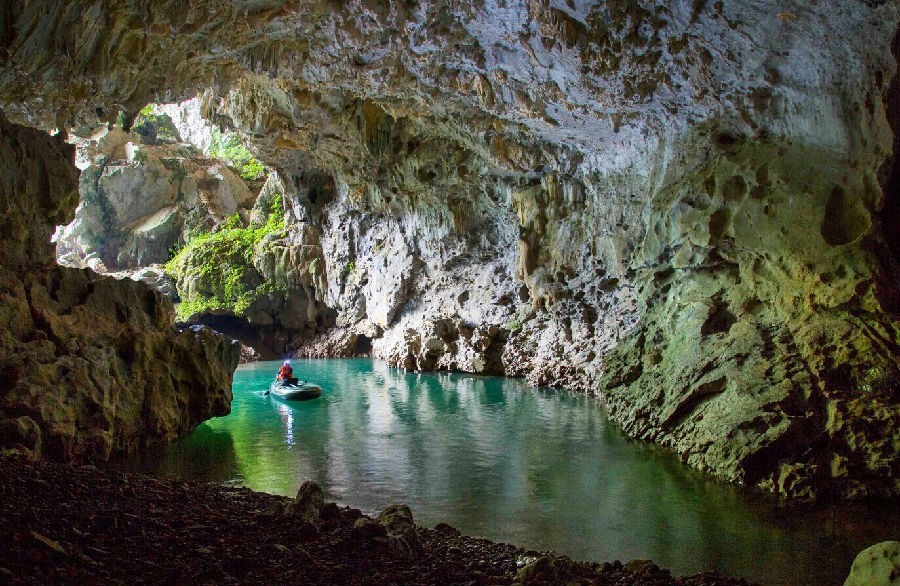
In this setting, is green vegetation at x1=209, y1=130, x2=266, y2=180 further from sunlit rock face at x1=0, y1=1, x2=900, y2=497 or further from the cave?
sunlit rock face at x1=0, y1=1, x2=900, y2=497

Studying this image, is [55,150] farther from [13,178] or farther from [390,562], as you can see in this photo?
[390,562]

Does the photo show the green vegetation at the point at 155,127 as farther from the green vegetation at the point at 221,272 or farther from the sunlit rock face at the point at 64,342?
the sunlit rock face at the point at 64,342

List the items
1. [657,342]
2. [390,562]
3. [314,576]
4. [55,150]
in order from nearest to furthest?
1. [314,576]
2. [390,562]
3. [55,150]
4. [657,342]

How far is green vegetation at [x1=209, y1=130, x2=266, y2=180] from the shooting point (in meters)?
40.6

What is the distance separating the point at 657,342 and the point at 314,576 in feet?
37.7

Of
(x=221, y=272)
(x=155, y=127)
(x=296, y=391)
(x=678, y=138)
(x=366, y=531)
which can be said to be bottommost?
(x=296, y=391)

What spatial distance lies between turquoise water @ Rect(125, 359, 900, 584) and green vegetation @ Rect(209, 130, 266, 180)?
80.9 ft

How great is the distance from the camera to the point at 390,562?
5.61 metres

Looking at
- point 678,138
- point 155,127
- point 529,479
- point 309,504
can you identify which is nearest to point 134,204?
point 155,127

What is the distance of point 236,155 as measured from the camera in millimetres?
42219

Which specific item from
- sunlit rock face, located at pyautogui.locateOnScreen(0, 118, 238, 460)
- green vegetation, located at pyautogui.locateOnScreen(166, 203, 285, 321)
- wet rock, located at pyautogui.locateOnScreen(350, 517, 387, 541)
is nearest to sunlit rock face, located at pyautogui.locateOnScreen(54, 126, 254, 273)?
green vegetation, located at pyautogui.locateOnScreen(166, 203, 285, 321)

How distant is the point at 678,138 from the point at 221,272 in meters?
25.5

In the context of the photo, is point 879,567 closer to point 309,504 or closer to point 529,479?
point 309,504

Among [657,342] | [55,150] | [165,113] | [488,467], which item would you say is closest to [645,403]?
[657,342]
